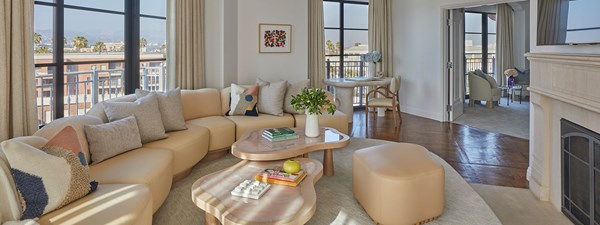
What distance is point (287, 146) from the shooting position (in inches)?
131

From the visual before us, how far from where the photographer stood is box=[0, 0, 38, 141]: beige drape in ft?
8.56

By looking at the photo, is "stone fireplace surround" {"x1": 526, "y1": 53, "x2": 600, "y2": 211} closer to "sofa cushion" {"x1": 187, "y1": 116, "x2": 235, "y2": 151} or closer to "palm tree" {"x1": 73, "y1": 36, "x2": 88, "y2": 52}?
"sofa cushion" {"x1": 187, "y1": 116, "x2": 235, "y2": 151}

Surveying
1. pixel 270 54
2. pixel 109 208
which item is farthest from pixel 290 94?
pixel 109 208

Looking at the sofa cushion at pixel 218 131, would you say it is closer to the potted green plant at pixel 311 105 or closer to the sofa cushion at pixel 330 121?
the sofa cushion at pixel 330 121

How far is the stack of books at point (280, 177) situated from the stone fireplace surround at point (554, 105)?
5.99 ft

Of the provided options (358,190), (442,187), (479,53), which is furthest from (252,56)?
(479,53)

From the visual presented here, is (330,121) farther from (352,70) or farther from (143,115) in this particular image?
(352,70)

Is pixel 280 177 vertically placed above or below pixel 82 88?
below

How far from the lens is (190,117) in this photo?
4.49 metres

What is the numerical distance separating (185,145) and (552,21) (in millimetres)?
3216

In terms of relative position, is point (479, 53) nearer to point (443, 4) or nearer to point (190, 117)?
point (443, 4)

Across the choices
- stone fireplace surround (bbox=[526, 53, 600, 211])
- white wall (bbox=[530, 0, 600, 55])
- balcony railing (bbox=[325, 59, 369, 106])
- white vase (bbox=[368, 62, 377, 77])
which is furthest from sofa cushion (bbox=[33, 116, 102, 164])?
white vase (bbox=[368, 62, 377, 77])

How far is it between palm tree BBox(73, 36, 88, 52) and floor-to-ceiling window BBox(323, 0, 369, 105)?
489 cm

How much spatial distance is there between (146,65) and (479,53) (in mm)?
8369
